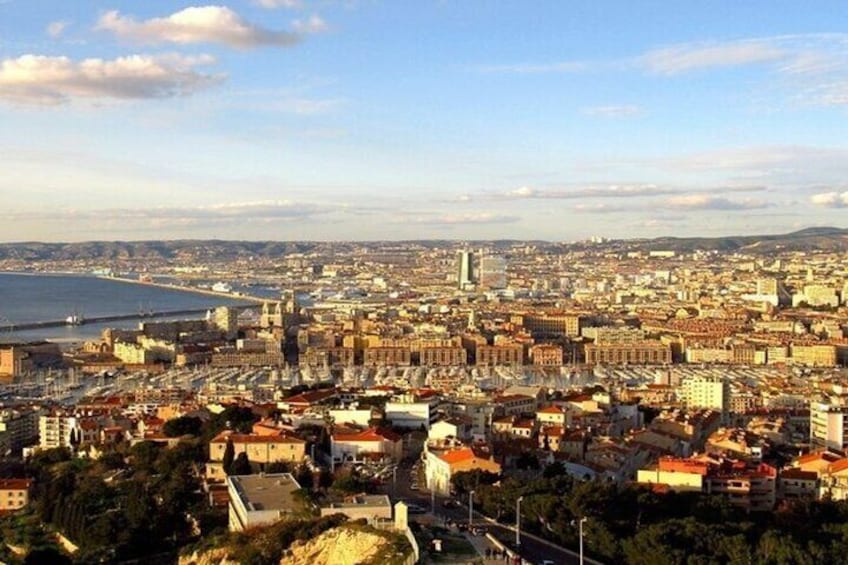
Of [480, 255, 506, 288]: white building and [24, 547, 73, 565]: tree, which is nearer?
[24, 547, 73, 565]: tree

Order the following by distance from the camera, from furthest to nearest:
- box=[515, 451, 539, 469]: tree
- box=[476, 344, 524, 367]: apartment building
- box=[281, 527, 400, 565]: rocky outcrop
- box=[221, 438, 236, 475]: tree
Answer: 1. box=[476, 344, 524, 367]: apartment building
2. box=[515, 451, 539, 469]: tree
3. box=[221, 438, 236, 475]: tree
4. box=[281, 527, 400, 565]: rocky outcrop

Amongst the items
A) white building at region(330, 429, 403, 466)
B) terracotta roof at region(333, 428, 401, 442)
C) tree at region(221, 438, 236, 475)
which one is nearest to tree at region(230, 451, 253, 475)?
tree at region(221, 438, 236, 475)

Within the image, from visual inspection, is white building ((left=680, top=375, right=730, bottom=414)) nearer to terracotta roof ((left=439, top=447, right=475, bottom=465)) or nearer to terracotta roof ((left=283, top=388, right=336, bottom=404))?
terracotta roof ((left=283, top=388, right=336, bottom=404))

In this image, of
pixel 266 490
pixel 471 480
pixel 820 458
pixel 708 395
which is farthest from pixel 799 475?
pixel 708 395

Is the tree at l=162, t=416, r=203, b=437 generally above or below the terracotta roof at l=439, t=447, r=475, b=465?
below

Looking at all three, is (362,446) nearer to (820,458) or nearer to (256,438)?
(256,438)

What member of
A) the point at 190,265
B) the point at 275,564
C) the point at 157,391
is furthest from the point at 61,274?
the point at 275,564

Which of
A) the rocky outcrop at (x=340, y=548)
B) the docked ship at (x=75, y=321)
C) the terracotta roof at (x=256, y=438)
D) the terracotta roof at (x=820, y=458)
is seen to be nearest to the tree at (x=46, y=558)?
the terracotta roof at (x=256, y=438)
